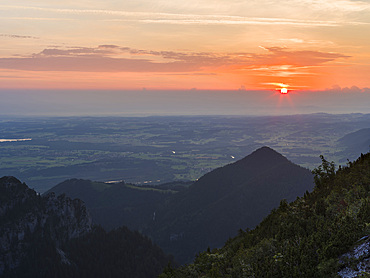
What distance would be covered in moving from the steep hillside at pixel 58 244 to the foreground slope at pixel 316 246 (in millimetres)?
125514

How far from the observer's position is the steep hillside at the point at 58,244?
16212 cm

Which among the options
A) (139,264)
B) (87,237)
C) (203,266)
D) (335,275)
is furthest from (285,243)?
(87,237)

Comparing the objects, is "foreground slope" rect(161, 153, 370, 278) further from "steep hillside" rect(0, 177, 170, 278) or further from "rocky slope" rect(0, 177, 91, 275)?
"rocky slope" rect(0, 177, 91, 275)

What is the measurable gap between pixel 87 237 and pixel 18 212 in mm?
38168

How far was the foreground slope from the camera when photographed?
33.9m

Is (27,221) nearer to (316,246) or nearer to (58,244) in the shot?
(58,244)

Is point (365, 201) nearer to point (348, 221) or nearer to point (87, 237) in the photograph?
point (348, 221)

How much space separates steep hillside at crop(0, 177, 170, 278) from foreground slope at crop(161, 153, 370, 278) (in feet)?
412

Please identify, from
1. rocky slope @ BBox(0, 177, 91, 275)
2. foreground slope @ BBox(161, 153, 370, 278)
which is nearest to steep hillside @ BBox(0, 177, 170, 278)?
rocky slope @ BBox(0, 177, 91, 275)

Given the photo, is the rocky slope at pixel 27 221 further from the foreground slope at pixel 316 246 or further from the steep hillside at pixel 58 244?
the foreground slope at pixel 316 246

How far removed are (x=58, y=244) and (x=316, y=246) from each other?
16969 cm

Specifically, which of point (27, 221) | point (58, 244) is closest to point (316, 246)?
point (27, 221)

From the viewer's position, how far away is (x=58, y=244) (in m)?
182

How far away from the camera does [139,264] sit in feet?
582
